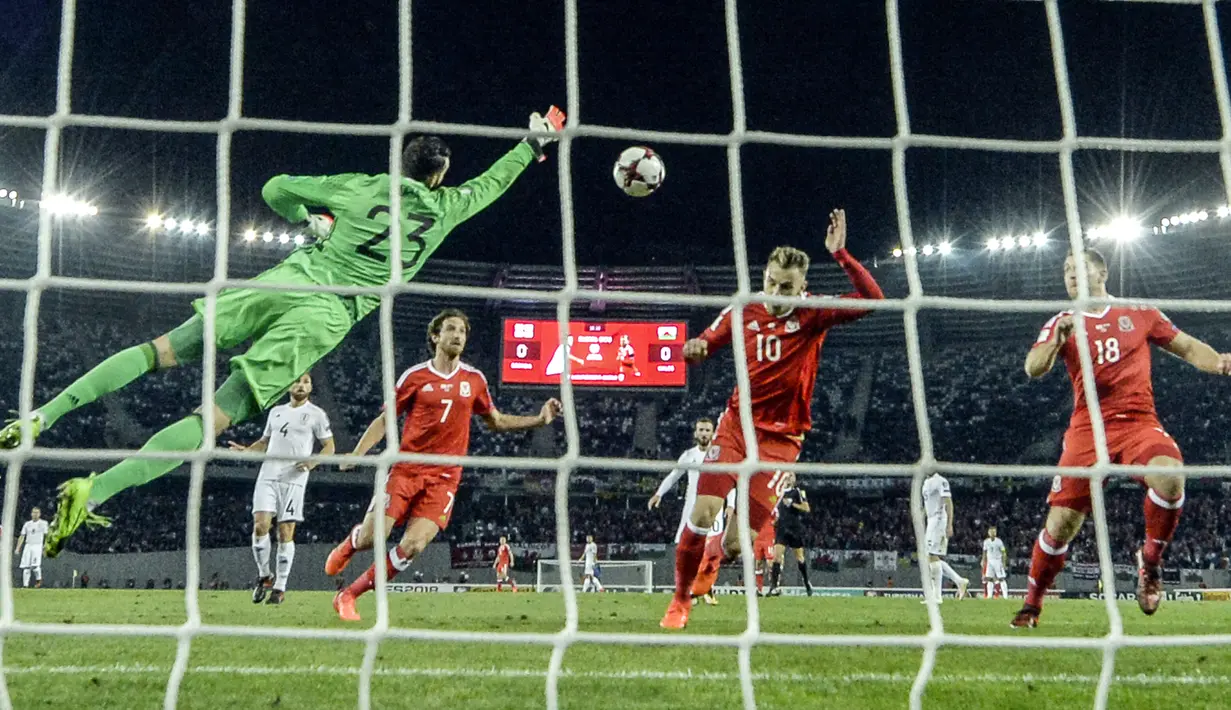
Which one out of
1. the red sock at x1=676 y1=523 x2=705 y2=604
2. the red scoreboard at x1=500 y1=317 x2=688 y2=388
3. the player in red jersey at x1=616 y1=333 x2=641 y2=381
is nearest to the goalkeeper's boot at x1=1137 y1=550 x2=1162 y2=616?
the red sock at x1=676 y1=523 x2=705 y2=604

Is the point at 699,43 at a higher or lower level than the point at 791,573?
higher

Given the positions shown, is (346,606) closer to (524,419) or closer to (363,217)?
(524,419)

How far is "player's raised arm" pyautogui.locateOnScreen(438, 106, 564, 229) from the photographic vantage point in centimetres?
442

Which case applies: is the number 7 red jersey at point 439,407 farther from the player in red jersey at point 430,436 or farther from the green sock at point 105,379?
the green sock at point 105,379

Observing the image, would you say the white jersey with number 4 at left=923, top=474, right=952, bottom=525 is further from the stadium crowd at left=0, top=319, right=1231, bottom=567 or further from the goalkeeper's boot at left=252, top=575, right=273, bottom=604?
the stadium crowd at left=0, top=319, right=1231, bottom=567

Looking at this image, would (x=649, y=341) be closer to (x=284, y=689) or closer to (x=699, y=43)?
(x=699, y=43)

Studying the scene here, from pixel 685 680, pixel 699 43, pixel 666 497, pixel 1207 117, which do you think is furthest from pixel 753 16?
pixel 685 680

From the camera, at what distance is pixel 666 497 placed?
27422 mm

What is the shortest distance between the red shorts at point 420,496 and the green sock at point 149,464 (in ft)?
6.29

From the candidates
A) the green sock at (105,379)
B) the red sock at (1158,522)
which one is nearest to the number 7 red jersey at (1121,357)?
the red sock at (1158,522)

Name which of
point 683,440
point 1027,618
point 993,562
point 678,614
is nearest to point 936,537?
→ point 1027,618

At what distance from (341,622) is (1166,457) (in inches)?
192

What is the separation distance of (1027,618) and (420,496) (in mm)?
3832

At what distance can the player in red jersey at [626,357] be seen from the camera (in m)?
23.7
